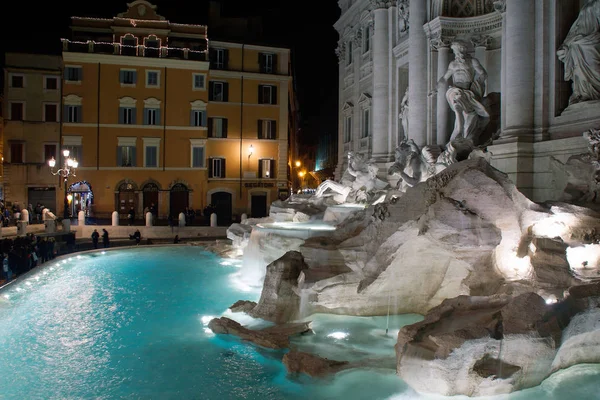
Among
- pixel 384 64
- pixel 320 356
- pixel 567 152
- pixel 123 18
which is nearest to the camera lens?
pixel 320 356

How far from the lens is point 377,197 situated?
48.0 ft

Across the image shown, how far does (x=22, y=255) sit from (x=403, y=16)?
621 inches

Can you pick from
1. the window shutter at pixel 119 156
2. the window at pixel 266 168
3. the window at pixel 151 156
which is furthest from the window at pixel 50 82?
the window at pixel 266 168

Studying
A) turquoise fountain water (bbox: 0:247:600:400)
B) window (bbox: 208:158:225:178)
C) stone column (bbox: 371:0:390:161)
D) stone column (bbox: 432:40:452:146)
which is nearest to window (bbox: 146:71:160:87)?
window (bbox: 208:158:225:178)

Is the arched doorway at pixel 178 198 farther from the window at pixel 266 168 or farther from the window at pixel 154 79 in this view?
the window at pixel 154 79

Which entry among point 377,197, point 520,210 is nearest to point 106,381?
point 520,210

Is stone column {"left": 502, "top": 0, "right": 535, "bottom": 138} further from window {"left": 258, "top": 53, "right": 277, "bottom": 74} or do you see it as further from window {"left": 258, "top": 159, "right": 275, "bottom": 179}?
window {"left": 258, "top": 53, "right": 277, "bottom": 74}

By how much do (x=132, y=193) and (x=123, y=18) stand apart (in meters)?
11.0

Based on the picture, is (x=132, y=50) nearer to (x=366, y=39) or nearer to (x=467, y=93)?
(x=366, y=39)

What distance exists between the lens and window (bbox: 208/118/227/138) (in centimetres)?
3303

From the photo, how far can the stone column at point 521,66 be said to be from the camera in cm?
1201

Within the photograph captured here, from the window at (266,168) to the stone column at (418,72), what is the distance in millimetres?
17666

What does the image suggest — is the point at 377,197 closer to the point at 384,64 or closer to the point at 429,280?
the point at 429,280

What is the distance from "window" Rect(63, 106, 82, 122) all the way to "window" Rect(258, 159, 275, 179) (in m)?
11.7
